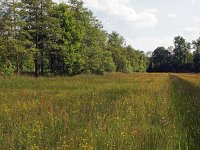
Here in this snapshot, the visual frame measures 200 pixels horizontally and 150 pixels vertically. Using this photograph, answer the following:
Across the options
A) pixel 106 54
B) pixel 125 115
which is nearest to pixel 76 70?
pixel 106 54

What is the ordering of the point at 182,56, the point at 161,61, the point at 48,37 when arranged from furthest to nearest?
the point at 161,61 → the point at 182,56 → the point at 48,37

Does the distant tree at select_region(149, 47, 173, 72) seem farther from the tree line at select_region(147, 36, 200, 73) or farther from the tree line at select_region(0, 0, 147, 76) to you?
the tree line at select_region(0, 0, 147, 76)

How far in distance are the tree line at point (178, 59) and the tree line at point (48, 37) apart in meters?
79.7

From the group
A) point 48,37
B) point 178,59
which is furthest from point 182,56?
point 48,37

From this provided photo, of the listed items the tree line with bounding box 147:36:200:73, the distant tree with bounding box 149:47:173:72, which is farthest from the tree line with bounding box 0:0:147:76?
the distant tree with bounding box 149:47:173:72

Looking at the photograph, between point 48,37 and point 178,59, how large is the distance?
4242 inches

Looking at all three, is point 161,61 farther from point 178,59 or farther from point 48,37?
point 48,37

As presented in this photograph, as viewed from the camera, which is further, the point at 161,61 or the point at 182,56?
the point at 161,61

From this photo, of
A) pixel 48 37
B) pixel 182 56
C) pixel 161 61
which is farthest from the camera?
pixel 161 61

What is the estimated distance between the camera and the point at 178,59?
5625 inches

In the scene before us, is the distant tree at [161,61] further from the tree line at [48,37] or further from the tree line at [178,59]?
the tree line at [48,37]

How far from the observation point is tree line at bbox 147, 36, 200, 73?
12962 cm

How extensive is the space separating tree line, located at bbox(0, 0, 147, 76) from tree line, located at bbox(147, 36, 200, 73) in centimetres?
7974

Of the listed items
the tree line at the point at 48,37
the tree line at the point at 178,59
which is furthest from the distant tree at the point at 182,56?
the tree line at the point at 48,37
